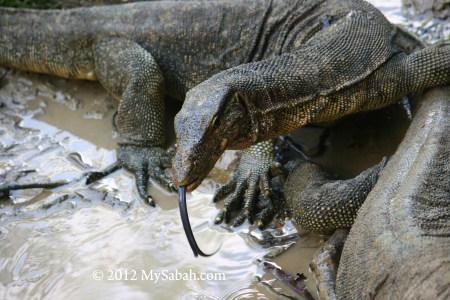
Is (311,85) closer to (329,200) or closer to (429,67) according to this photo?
(329,200)

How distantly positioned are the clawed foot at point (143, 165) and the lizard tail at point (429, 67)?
232 centimetres

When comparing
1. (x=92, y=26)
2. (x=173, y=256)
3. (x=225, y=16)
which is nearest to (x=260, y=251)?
(x=173, y=256)

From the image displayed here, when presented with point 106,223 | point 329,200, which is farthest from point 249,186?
point 106,223

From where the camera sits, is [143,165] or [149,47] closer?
[143,165]

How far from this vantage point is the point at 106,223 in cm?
575

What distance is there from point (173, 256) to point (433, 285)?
235cm

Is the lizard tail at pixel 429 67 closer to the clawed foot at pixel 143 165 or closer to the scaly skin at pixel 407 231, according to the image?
the scaly skin at pixel 407 231

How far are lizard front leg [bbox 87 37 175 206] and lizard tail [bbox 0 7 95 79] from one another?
29.4 inches

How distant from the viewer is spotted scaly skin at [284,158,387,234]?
4.96m

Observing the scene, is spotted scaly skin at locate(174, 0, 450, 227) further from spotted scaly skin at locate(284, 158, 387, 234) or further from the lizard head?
spotted scaly skin at locate(284, 158, 387, 234)

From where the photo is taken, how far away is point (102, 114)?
23.6 ft

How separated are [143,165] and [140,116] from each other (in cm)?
50

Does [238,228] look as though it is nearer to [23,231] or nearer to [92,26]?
[23,231]

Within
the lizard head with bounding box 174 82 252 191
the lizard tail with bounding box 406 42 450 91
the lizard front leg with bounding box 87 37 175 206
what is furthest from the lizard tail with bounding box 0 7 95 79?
the lizard tail with bounding box 406 42 450 91
